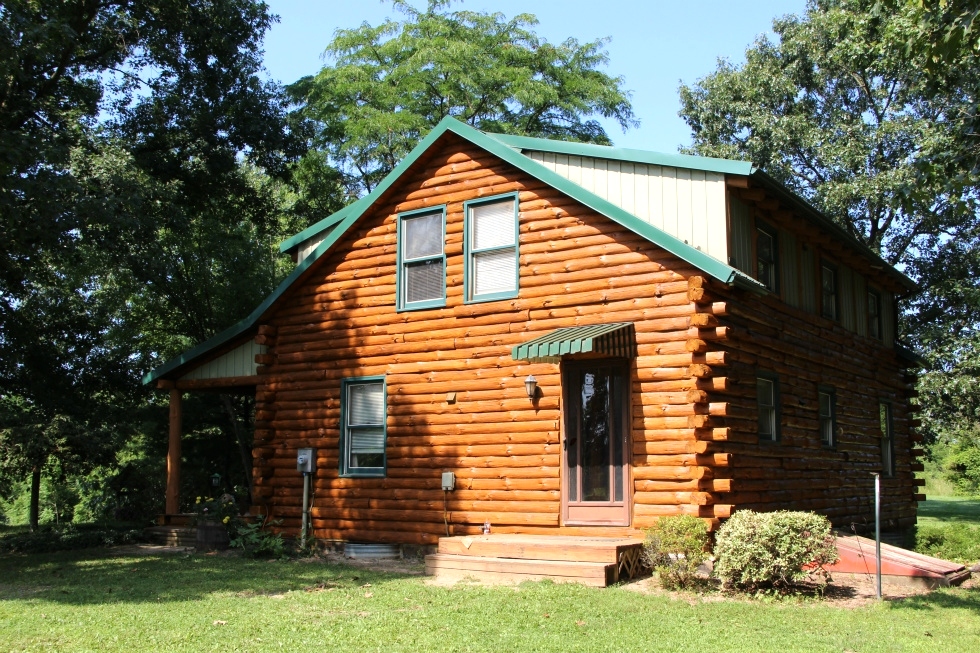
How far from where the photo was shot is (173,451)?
18.1m

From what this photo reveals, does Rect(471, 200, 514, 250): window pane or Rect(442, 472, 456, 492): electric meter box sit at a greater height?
Rect(471, 200, 514, 250): window pane

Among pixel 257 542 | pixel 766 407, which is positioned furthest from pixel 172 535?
pixel 766 407

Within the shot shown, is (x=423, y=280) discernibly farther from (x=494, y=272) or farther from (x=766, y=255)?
(x=766, y=255)

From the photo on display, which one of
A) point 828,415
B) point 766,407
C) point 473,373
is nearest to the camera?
point 766,407

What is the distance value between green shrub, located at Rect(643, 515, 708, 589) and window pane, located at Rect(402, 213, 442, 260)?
20.0 ft

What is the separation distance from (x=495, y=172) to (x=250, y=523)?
7.38 meters

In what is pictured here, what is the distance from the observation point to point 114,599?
35.2 feet

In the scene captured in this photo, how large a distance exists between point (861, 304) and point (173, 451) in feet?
46.6

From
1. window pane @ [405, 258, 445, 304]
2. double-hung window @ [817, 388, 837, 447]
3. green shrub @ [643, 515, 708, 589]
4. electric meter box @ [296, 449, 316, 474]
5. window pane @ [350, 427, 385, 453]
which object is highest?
window pane @ [405, 258, 445, 304]

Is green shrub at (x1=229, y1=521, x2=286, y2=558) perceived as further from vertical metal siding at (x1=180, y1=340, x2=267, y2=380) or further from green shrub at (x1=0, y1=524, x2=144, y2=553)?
green shrub at (x1=0, y1=524, x2=144, y2=553)

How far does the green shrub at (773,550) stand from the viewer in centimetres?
1034

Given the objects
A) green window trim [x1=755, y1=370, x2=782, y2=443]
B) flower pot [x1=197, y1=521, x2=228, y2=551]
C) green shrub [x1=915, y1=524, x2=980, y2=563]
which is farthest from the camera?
flower pot [x1=197, y1=521, x2=228, y2=551]

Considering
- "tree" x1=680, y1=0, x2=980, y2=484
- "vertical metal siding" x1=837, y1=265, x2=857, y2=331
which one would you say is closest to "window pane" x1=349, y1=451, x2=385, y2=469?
"vertical metal siding" x1=837, y1=265, x2=857, y2=331

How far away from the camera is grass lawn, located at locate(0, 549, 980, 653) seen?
8.16 metres
